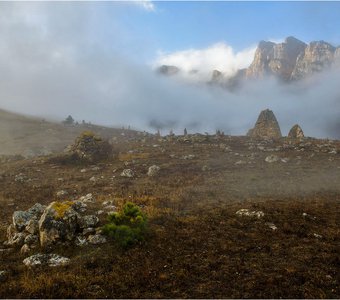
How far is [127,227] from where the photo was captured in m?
15.5

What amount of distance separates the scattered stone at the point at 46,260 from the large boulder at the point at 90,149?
3142 centimetres

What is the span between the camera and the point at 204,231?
55.5 feet

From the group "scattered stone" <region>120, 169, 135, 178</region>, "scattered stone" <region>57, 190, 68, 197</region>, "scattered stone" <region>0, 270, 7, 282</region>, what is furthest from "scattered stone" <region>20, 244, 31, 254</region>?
"scattered stone" <region>120, 169, 135, 178</region>

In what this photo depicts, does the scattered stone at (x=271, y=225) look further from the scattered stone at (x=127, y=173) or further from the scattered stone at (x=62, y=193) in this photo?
the scattered stone at (x=127, y=173)

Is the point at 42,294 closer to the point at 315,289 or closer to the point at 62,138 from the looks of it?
the point at 315,289

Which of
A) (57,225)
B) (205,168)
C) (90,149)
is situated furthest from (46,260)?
(90,149)

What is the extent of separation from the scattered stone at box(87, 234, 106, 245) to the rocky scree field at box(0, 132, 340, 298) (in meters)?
0.08

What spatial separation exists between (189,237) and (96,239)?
457cm

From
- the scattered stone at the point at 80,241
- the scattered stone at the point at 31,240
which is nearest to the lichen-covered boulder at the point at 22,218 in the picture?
the scattered stone at the point at 31,240

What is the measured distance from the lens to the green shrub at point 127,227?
15.0 metres

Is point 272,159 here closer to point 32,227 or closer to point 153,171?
point 153,171

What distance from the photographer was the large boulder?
4506 cm

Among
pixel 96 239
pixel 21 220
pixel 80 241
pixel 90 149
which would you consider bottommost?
pixel 80 241

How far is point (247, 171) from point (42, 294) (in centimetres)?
2937
